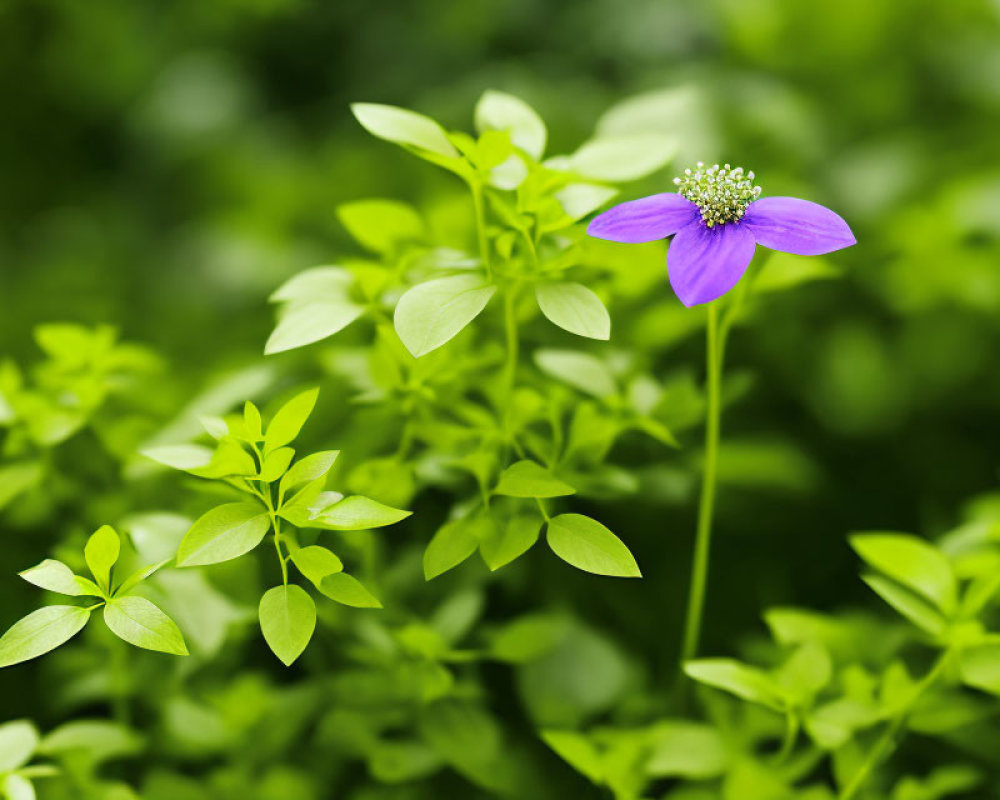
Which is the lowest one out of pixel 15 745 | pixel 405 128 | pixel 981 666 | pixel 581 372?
pixel 15 745

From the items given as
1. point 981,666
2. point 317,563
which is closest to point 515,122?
point 317,563

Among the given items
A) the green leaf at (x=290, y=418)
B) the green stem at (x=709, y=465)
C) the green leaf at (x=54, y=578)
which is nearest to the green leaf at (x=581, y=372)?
the green stem at (x=709, y=465)

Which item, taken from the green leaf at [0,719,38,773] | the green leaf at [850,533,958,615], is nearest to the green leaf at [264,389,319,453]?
the green leaf at [0,719,38,773]

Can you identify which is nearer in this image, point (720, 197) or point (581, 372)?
point (720, 197)

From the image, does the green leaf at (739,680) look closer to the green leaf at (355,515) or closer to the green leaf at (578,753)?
the green leaf at (578,753)

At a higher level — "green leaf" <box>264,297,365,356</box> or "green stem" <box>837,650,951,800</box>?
"green leaf" <box>264,297,365,356</box>

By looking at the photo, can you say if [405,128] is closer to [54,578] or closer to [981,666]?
[54,578]

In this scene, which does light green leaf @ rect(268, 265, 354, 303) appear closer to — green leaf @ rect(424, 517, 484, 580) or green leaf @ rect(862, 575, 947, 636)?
green leaf @ rect(424, 517, 484, 580)
